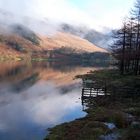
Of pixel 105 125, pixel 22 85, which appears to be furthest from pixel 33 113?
pixel 22 85

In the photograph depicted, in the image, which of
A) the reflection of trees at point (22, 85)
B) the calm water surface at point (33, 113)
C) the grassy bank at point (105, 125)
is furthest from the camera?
the reflection of trees at point (22, 85)

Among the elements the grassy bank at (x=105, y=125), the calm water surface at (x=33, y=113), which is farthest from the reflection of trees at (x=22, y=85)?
the grassy bank at (x=105, y=125)

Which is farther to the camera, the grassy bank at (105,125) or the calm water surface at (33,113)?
the calm water surface at (33,113)

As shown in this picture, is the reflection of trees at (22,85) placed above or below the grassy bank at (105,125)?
below

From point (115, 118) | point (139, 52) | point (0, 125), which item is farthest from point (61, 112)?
point (139, 52)

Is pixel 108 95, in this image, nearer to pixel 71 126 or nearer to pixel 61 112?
pixel 61 112

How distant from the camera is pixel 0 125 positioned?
45781 millimetres

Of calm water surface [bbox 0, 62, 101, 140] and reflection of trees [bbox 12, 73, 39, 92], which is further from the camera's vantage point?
reflection of trees [bbox 12, 73, 39, 92]

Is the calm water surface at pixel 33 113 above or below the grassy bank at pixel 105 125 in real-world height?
below

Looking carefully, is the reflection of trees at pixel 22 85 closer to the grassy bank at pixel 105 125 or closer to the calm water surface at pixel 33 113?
the calm water surface at pixel 33 113

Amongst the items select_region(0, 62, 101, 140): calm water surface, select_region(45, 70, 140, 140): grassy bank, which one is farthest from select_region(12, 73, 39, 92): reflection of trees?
select_region(45, 70, 140, 140): grassy bank

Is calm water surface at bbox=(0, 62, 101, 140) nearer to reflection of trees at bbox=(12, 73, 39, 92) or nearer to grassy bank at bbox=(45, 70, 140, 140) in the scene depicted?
grassy bank at bbox=(45, 70, 140, 140)

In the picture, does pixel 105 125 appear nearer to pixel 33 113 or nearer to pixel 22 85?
pixel 33 113

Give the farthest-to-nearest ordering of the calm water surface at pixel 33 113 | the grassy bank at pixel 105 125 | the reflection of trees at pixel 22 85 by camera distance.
→ 1. the reflection of trees at pixel 22 85
2. the calm water surface at pixel 33 113
3. the grassy bank at pixel 105 125
